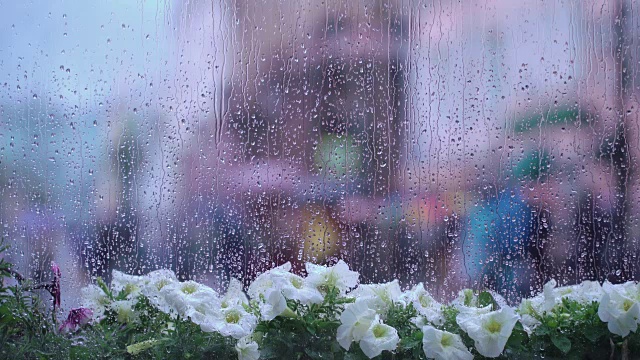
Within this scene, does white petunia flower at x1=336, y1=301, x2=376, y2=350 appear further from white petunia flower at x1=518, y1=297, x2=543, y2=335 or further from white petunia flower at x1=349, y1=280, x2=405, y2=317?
white petunia flower at x1=518, y1=297, x2=543, y2=335

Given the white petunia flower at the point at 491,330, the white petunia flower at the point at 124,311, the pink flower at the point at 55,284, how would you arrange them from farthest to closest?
the pink flower at the point at 55,284 < the white petunia flower at the point at 124,311 < the white petunia flower at the point at 491,330

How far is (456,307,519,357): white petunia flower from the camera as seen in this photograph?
0.84 meters

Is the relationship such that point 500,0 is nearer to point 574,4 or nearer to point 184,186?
point 574,4

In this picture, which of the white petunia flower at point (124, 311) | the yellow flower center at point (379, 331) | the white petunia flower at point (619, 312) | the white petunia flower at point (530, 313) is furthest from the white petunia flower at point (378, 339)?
the white petunia flower at point (124, 311)

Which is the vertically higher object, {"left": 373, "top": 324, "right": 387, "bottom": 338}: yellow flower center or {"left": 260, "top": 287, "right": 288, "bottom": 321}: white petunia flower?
{"left": 260, "top": 287, "right": 288, "bottom": 321}: white petunia flower

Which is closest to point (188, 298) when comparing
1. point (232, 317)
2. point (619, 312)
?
point (232, 317)

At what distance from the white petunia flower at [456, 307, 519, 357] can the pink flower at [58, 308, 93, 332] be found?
2.22ft

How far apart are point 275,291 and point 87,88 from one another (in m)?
0.64

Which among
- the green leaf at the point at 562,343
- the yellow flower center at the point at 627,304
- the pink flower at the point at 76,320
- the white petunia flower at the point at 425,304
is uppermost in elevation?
the yellow flower center at the point at 627,304

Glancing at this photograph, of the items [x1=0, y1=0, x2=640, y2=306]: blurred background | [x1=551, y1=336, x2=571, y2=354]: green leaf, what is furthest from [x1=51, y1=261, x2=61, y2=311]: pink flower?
[x1=551, y1=336, x2=571, y2=354]: green leaf

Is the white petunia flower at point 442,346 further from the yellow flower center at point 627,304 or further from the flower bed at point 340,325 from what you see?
the yellow flower center at point 627,304

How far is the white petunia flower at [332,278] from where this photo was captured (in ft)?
3.09

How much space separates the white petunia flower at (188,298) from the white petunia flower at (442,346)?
34cm


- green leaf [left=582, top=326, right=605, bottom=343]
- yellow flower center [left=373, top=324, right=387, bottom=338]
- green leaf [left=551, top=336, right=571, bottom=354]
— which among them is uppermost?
yellow flower center [left=373, top=324, right=387, bottom=338]
